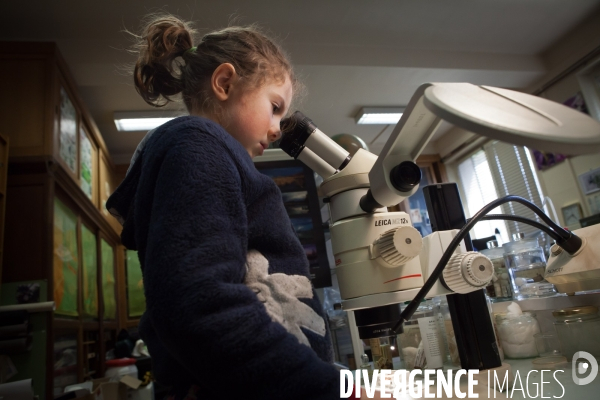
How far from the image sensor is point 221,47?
0.72m

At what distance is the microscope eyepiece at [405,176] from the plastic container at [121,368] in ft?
7.19

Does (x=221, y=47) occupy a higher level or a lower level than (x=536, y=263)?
higher

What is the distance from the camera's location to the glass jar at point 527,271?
3.19 feet

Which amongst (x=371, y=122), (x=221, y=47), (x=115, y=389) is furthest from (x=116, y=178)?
(x=221, y=47)

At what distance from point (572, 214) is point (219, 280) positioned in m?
3.53

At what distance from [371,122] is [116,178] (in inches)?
97.3

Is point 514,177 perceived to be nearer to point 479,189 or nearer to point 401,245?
point 479,189

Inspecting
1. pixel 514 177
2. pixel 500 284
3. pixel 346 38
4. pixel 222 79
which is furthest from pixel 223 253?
pixel 514 177

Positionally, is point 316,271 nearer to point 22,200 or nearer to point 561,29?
point 22,200

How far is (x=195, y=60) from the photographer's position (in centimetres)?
73

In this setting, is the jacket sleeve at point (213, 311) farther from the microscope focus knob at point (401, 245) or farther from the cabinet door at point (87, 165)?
the cabinet door at point (87, 165)

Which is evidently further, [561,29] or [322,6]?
[561,29]

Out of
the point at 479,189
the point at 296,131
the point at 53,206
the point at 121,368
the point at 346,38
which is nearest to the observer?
the point at 296,131

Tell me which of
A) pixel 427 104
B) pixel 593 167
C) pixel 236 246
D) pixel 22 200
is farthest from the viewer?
pixel 593 167
